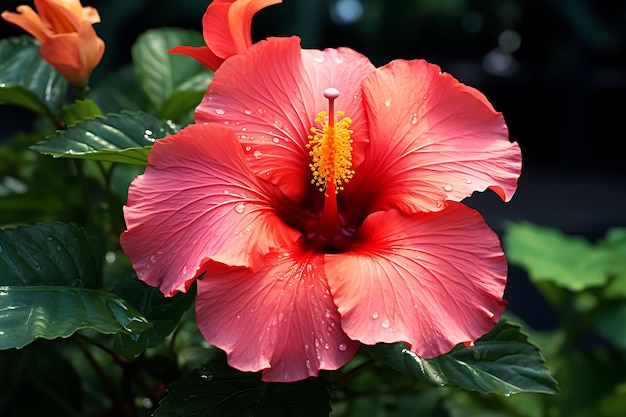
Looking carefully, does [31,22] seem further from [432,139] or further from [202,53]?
[432,139]

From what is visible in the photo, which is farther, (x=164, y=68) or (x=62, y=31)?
(x=164, y=68)

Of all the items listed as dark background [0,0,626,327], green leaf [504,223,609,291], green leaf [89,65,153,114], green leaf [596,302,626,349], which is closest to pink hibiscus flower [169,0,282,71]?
green leaf [89,65,153,114]

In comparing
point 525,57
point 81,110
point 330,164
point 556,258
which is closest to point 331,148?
point 330,164

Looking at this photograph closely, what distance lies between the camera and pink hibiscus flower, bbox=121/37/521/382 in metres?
0.53

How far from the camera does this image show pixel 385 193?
667 millimetres

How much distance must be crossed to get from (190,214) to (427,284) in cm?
19

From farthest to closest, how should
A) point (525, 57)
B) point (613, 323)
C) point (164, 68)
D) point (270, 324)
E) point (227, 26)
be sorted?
point (525, 57) → point (613, 323) → point (164, 68) → point (227, 26) → point (270, 324)

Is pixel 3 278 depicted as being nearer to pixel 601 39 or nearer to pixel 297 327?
pixel 297 327

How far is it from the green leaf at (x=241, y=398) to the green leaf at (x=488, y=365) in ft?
0.20

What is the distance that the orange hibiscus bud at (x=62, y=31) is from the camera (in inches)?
26.8

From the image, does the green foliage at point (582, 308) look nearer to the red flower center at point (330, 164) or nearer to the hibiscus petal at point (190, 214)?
the red flower center at point (330, 164)

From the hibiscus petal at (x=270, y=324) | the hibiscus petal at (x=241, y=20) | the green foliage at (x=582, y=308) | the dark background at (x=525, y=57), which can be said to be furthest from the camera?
the dark background at (x=525, y=57)

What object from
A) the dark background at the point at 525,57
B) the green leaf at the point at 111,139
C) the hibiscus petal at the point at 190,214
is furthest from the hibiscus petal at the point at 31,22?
the dark background at the point at 525,57

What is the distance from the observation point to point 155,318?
608 millimetres
